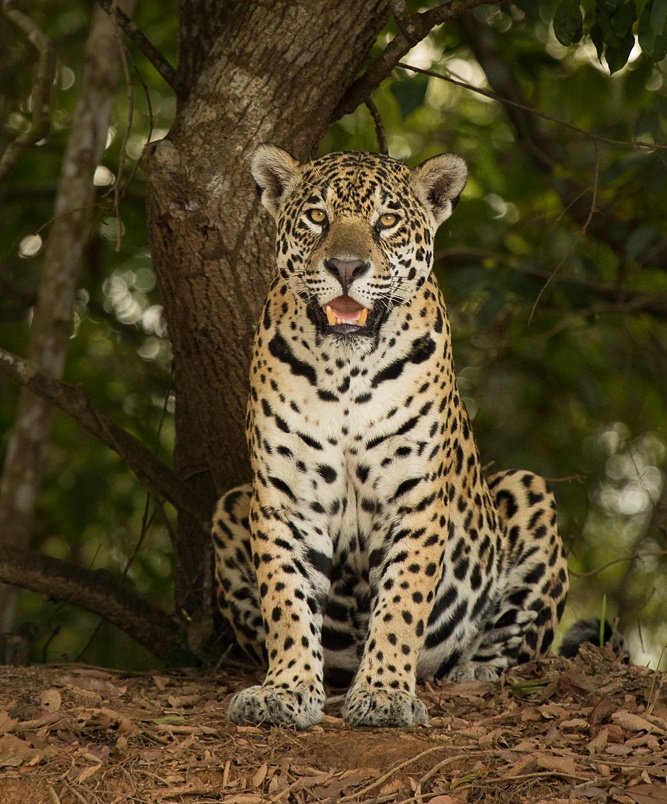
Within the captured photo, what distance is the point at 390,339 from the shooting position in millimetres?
5145

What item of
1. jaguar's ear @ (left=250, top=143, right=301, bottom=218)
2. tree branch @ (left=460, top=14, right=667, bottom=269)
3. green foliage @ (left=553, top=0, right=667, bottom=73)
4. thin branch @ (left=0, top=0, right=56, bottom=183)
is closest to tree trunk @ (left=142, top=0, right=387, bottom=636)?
jaguar's ear @ (left=250, top=143, right=301, bottom=218)

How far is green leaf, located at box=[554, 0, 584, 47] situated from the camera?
5.68 meters

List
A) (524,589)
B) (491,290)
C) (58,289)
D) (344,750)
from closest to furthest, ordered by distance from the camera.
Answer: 1. (344,750)
2. (524,589)
3. (58,289)
4. (491,290)

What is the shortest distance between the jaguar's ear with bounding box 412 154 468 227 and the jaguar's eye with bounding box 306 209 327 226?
1.68 feet

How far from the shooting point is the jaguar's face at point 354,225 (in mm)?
4801

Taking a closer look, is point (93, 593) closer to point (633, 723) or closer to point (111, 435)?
point (111, 435)

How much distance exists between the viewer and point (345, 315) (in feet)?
15.7

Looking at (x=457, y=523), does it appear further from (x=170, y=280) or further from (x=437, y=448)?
(x=170, y=280)

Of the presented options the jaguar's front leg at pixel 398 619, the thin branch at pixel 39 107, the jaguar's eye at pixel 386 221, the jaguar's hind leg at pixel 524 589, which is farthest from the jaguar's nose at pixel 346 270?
the thin branch at pixel 39 107

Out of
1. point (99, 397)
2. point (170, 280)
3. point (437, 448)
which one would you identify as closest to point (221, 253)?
point (170, 280)

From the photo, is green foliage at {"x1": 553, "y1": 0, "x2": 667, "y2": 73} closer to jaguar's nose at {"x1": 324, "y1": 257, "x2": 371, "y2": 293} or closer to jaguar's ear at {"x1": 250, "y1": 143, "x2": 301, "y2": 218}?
jaguar's ear at {"x1": 250, "y1": 143, "x2": 301, "y2": 218}

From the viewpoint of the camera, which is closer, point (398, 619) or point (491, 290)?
point (398, 619)

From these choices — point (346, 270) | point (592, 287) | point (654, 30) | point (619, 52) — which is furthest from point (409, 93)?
point (592, 287)

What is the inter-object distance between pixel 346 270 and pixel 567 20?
196 centimetres
